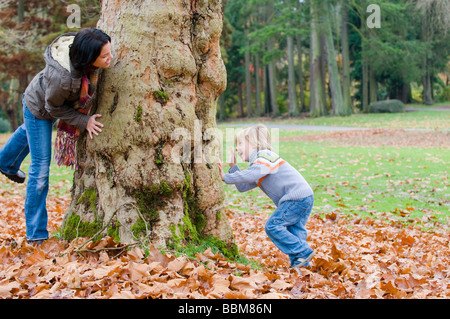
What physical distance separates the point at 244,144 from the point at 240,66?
4176 centimetres

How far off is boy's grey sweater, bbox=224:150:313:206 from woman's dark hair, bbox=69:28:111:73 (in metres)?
1.59

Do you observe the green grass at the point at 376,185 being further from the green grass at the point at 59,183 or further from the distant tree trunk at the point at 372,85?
the distant tree trunk at the point at 372,85

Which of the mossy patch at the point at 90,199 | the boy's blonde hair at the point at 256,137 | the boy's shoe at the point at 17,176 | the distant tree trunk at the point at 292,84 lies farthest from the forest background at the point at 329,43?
the boy's blonde hair at the point at 256,137

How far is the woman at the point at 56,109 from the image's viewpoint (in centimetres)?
353

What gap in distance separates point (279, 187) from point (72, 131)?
2.01 metres

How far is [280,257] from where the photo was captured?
4844 millimetres

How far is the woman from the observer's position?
3.53 m

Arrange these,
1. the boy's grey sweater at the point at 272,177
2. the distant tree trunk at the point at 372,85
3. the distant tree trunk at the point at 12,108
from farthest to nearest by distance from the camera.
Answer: the distant tree trunk at the point at 372,85
the distant tree trunk at the point at 12,108
the boy's grey sweater at the point at 272,177

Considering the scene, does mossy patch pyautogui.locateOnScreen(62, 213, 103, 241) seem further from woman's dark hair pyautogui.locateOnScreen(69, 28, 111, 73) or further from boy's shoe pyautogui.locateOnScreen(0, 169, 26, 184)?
woman's dark hair pyautogui.locateOnScreen(69, 28, 111, 73)

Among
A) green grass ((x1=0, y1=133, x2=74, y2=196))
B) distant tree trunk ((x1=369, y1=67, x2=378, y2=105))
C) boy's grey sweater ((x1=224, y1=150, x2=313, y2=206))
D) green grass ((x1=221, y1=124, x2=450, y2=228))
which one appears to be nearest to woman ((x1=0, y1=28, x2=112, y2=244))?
boy's grey sweater ((x1=224, y1=150, x2=313, y2=206))

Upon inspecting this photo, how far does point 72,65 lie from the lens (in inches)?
140

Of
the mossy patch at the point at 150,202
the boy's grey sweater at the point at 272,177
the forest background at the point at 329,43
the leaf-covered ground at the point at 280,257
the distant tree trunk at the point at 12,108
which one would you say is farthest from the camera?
the distant tree trunk at the point at 12,108

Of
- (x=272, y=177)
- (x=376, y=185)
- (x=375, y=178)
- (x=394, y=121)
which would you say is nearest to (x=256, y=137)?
(x=272, y=177)

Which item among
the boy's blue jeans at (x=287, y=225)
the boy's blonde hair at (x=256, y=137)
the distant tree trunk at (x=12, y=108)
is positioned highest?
the distant tree trunk at (x=12, y=108)
